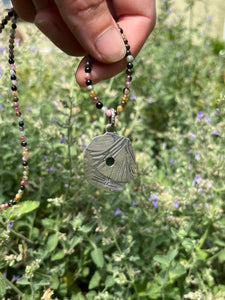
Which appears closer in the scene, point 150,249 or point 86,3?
point 86,3

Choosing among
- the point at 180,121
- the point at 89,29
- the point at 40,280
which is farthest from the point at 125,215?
the point at 180,121

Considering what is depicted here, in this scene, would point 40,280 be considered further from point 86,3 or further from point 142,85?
point 142,85

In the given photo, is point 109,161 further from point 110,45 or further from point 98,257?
point 98,257

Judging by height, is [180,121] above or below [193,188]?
above

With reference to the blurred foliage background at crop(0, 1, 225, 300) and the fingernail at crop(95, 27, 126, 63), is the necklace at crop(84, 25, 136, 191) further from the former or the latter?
the blurred foliage background at crop(0, 1, 225, 300)

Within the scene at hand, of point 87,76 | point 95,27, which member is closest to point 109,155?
point 87,76

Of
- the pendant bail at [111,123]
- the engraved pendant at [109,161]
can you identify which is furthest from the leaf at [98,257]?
the pendant bail at [111,123]

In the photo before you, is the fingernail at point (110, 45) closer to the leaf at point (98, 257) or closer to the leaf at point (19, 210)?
the leaf at point (19, 210)
